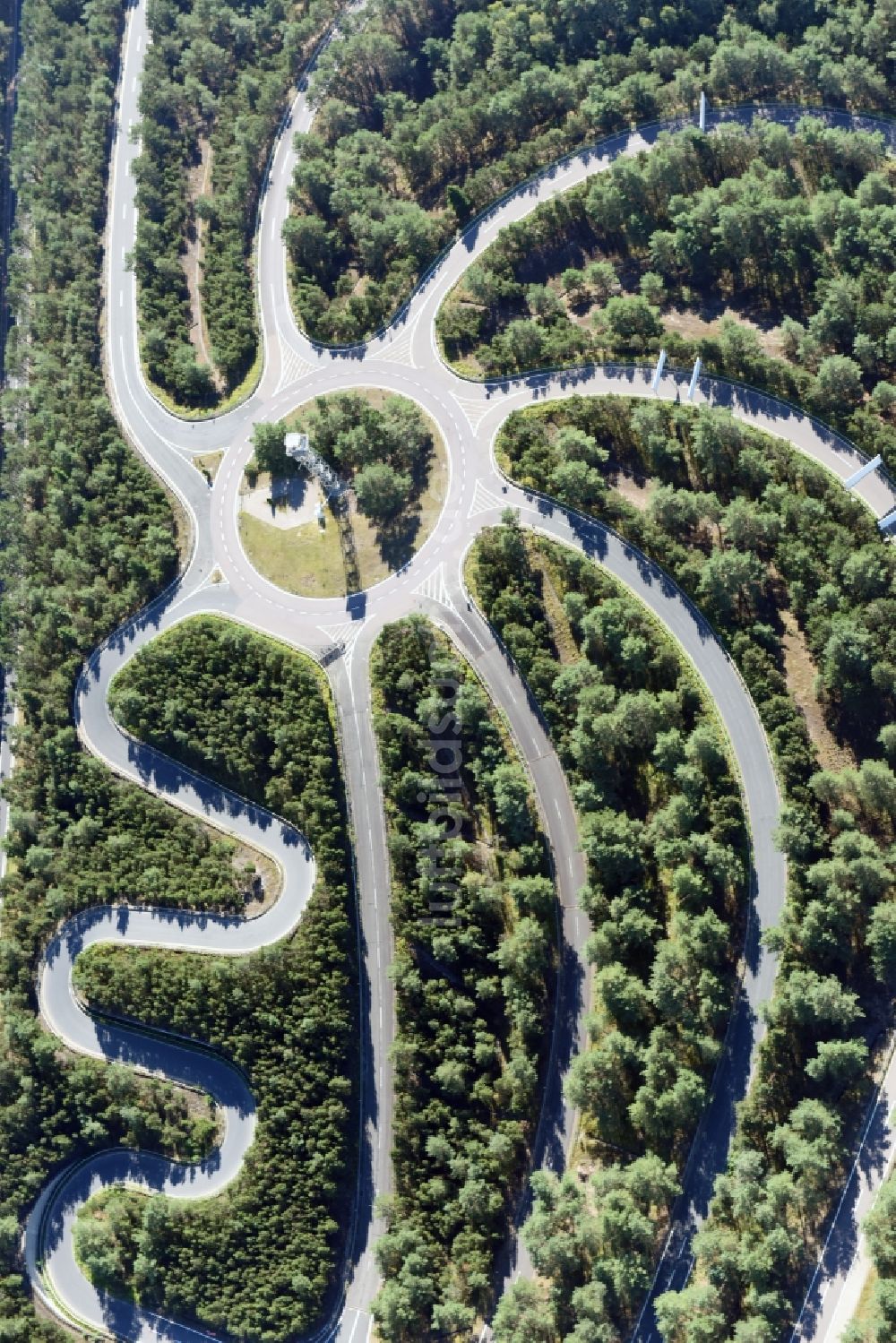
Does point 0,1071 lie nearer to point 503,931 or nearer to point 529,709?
point 503,931

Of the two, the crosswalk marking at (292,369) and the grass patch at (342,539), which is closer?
the grass patch at (342,539)

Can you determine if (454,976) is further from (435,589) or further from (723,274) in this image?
(723,274)

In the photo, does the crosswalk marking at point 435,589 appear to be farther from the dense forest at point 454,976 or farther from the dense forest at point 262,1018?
the dense forest at point 262,1018

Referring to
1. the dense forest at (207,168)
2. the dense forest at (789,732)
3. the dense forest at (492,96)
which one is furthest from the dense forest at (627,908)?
the dense forest at (207,168)

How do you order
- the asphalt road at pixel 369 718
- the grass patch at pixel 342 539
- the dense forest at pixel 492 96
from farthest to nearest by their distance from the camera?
the dense forest at pixel 492 96
the grass patch at pixel 342 539
the asphalt road at pixel 369 718

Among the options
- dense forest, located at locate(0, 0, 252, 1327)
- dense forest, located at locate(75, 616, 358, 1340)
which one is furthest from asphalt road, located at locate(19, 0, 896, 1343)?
dense forest, located at locate(0, 0, 252, 1327)

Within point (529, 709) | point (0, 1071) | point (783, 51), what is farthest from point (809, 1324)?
point (783, 51)

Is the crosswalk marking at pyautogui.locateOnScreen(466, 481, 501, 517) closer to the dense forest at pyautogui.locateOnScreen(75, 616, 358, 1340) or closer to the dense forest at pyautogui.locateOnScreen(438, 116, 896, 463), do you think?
the dense forest at pyautogui.locateOnScreen(438, 116, 896, 463)
